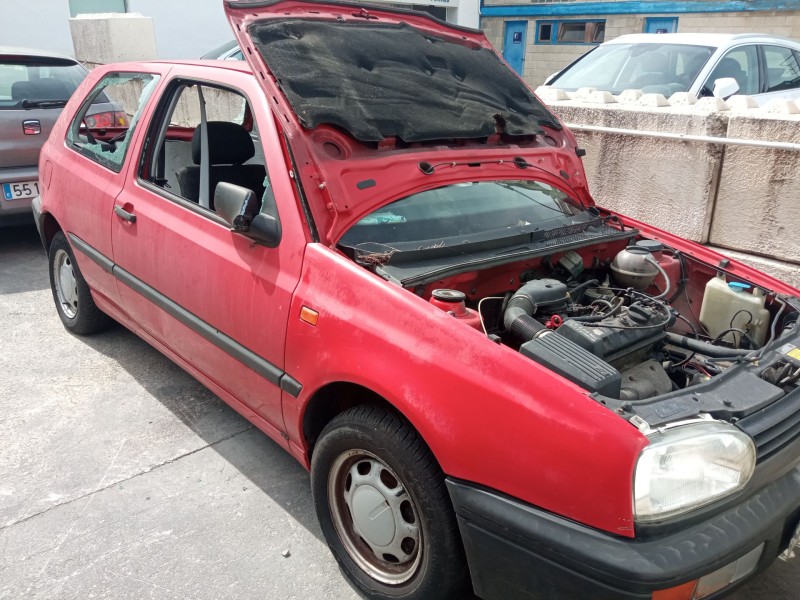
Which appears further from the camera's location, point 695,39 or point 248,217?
point 695,39

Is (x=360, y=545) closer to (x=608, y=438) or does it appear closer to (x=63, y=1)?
(x=608, y=438)

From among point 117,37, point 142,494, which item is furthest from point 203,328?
point 117,37

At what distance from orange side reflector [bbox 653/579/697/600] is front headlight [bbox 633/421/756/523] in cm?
18

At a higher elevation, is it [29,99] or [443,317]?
[29,99]

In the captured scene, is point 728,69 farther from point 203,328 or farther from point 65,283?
point 65,283

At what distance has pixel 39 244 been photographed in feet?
21.7

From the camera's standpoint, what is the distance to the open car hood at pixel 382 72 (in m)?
2.83

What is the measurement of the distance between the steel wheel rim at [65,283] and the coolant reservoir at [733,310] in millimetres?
3610

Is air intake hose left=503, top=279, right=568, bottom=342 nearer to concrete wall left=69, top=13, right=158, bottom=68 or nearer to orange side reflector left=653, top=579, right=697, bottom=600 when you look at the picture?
orange side reflector left=653, top=579, right=697, bottom=600

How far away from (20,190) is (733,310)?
18.2 feet

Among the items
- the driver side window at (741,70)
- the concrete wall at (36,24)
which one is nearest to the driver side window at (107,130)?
the driver side window at (741,70)

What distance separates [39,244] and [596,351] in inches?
236

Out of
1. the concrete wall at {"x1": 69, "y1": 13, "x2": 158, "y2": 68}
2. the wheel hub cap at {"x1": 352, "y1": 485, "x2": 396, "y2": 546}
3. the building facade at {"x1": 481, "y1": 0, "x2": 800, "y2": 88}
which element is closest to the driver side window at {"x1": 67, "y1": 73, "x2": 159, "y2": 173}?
the wheel hub cap at {"x1": 352, "y1": 485, "x2": 396, "y2": 546}

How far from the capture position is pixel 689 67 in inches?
247
